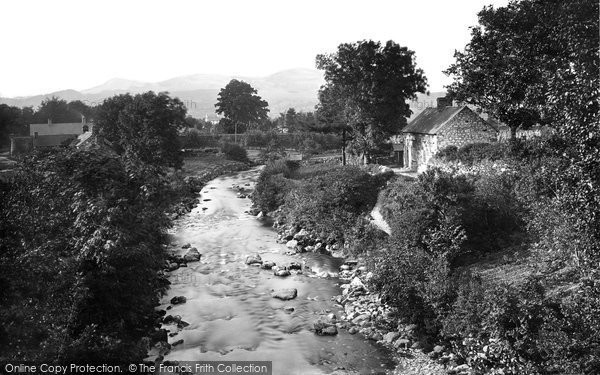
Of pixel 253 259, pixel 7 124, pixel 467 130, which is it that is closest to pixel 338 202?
pixel 253 259

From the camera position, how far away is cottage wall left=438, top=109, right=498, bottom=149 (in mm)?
42375

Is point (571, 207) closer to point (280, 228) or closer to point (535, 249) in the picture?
point (535, 249)

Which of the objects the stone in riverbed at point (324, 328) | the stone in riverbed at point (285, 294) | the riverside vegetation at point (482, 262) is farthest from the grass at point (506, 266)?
the stone in riverbed at point (285, 294)

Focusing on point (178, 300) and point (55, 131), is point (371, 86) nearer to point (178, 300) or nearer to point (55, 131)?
point (178, 300)

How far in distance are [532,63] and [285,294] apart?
62.2 feet

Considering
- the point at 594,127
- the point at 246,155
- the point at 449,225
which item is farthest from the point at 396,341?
the point at 246,155

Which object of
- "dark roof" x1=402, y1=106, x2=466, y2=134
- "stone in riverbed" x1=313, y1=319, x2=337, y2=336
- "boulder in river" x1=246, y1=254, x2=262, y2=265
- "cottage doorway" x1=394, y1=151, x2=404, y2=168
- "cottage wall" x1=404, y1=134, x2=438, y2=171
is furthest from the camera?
"cottage doorway" x1=394, y1=151, x2=404, y2=168

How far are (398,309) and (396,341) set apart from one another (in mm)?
1760

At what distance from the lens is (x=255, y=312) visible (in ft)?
74.5

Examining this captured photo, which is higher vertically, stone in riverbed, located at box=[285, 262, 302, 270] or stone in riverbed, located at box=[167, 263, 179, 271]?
stone in riverbed, located at box=[167, 263, 179, 271]

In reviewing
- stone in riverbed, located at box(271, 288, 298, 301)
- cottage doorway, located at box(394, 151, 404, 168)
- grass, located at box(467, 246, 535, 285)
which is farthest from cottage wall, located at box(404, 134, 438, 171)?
stone in riverbed, located at box(271, 288, 298, 301)

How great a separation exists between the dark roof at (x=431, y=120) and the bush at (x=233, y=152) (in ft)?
142

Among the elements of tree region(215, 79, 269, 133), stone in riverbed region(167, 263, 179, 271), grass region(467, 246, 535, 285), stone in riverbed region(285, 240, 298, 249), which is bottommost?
stone in riverbed region(167, 263, 179, 271)

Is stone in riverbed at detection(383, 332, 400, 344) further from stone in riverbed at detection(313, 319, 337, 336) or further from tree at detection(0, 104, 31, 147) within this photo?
tree at detection(0, 104, 31, 147)
